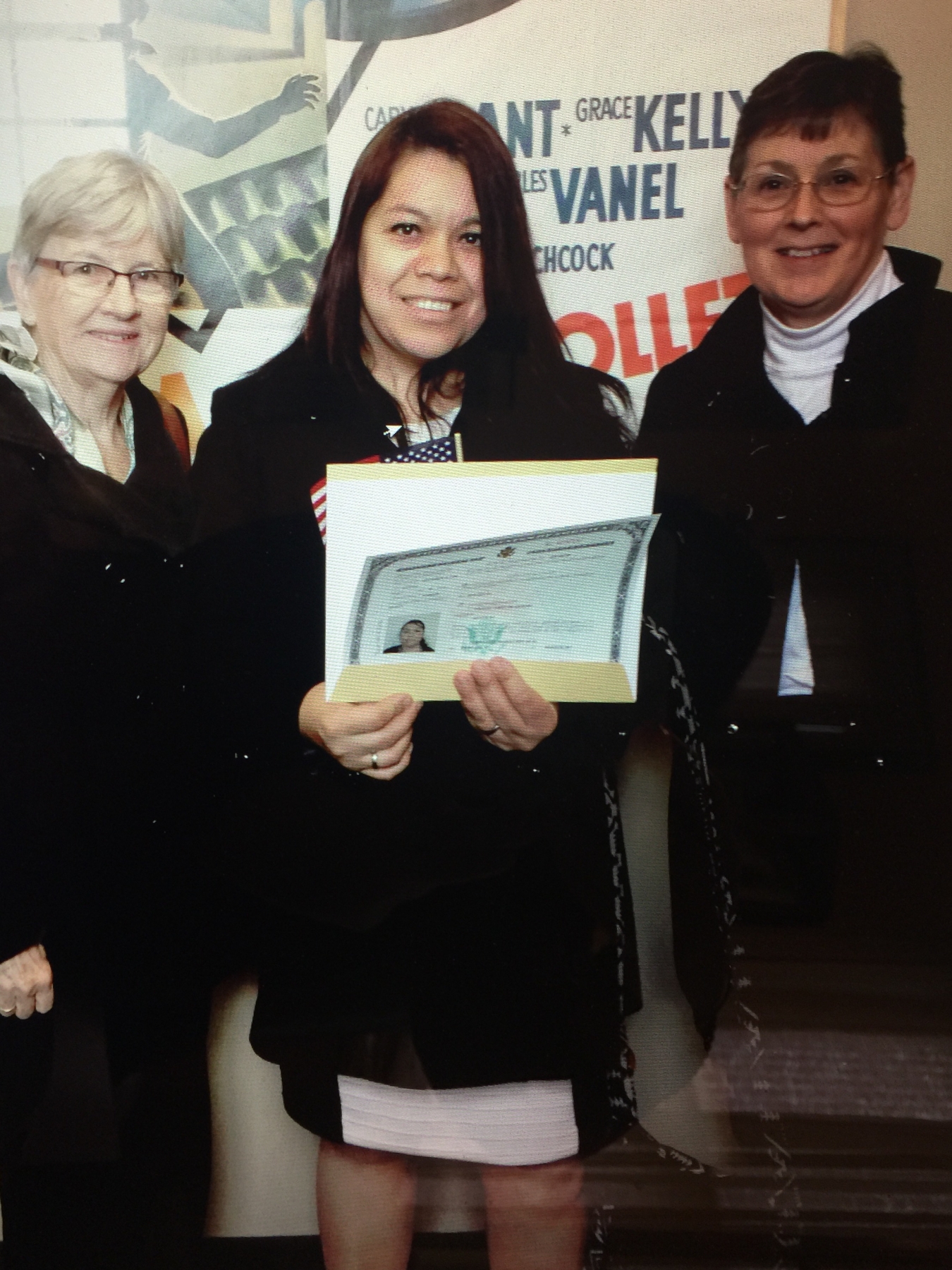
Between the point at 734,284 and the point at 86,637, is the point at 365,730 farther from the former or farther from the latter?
the point at 734,284

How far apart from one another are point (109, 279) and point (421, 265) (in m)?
0.37

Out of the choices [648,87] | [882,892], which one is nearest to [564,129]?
[648,87]

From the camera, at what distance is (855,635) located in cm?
110

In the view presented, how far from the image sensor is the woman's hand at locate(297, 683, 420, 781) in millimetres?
1122

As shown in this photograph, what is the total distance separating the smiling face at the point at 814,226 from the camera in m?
1.03

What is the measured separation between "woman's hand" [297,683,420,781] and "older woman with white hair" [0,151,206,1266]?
17 cm

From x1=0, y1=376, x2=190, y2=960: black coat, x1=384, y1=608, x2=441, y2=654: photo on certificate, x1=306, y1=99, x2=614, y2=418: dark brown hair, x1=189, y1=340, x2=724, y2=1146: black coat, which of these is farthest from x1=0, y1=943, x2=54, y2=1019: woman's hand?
x1=306, y1=99, x2=614, y2=418: dark brown hair

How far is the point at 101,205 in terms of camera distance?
107 centimetres

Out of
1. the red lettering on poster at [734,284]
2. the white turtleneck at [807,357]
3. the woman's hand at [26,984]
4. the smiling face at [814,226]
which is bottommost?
the woman's hand at [26,984]

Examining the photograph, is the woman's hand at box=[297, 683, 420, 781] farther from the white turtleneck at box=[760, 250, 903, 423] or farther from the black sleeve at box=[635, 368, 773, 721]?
the white turtleneck at box=[760, 250, 903, 423]

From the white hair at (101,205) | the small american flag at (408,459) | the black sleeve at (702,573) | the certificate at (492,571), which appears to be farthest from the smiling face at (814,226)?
the white hair at (101,205)

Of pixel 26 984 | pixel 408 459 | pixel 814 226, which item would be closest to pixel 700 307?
pixel 814 226

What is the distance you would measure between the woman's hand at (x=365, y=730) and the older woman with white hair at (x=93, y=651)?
0.17m

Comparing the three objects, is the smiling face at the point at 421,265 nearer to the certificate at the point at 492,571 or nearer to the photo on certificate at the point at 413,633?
the certificate at the point at 492,571
